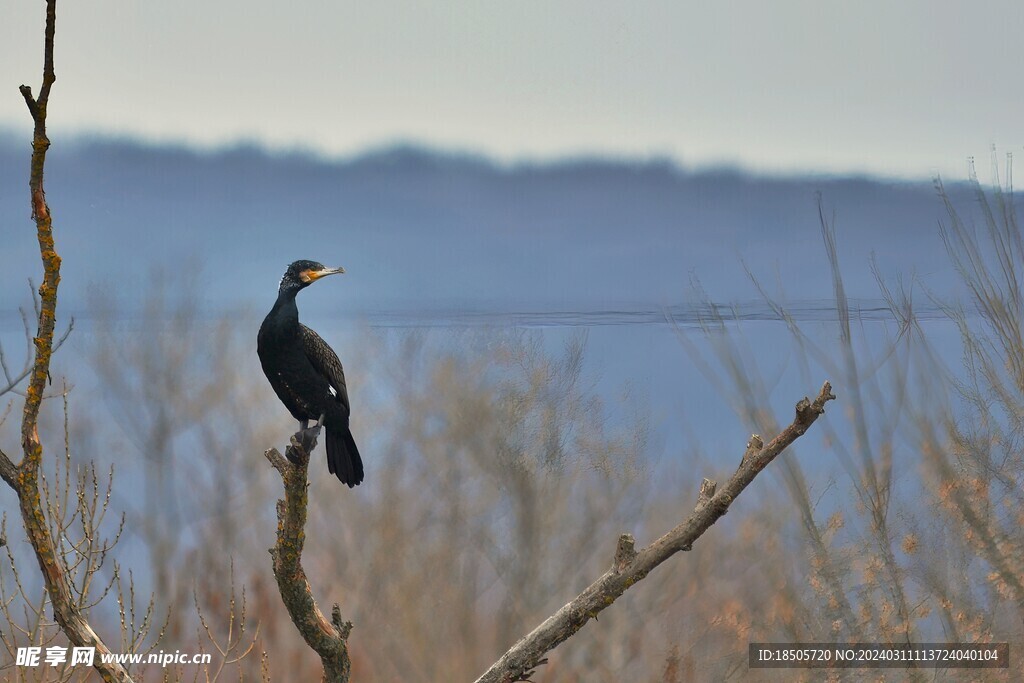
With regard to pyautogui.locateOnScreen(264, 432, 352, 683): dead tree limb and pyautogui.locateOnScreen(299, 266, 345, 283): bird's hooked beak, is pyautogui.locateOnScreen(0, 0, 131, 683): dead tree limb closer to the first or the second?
pyautogui.locateOnScreen(264, 432, 352, 683): dead tree limb

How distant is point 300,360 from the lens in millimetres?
2518

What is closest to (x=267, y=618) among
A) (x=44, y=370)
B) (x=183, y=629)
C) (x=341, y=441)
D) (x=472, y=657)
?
(x=183, y=629)

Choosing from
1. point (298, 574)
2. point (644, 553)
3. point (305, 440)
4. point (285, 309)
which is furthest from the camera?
point (285, 309)

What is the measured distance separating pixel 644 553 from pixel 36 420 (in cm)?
116

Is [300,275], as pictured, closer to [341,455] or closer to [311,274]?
[311,274]

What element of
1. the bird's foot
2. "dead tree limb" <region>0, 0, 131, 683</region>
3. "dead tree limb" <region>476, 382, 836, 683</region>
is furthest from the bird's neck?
"dead tree limb" <region>476, 382, 836, 683</region>

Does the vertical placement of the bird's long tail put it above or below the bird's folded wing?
below

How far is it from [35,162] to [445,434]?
9.75 feet

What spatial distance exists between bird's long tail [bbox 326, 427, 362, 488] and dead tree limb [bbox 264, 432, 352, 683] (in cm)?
39

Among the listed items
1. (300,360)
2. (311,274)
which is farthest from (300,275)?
(300,360)

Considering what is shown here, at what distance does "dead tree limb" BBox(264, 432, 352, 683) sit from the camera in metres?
2.16

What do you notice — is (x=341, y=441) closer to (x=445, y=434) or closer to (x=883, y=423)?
(x=445, y=434)

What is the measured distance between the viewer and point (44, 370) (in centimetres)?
180

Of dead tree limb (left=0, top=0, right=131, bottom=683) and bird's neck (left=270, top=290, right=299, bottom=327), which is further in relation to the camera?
bird's neck (left=270, top=290, right=299, bottom=327)
